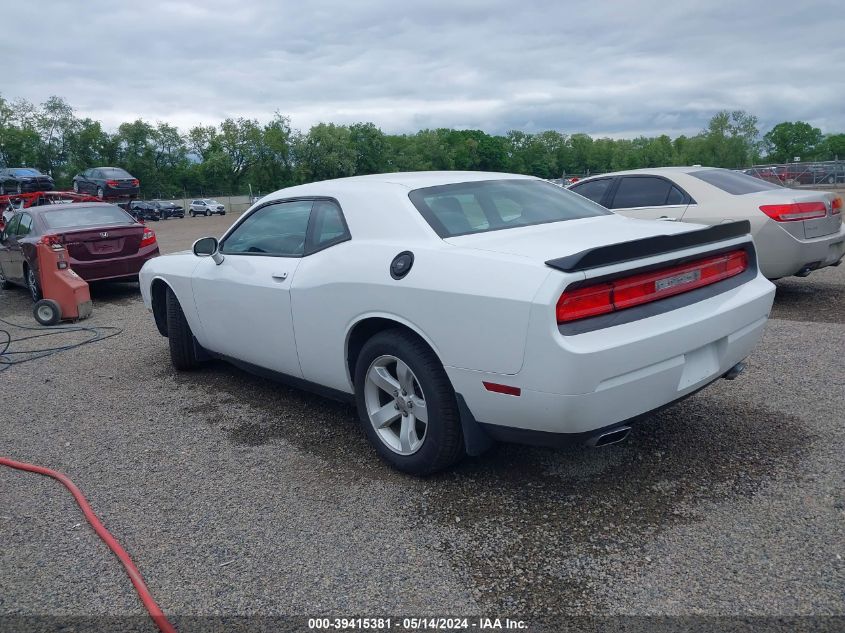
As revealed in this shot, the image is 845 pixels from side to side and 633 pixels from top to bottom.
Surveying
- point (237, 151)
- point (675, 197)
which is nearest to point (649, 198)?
point (675, 197)

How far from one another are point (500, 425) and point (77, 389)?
395 centimetres

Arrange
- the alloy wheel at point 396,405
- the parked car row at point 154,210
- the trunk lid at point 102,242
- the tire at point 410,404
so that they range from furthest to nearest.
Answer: the parked car row at point 154,210 → the trunk lid at point 102,242 → the alloy wheel at point 396,405 → the tire at point 410,404

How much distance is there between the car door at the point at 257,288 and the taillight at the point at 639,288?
1877mm

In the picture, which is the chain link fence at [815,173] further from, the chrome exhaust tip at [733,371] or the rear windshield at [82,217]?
the chrome exhaust tip at [733,371]

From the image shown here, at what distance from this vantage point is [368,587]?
103 inches

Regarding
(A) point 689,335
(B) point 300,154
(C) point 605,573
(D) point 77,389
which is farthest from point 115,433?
(B) point 300,154

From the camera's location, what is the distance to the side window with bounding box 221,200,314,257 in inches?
167

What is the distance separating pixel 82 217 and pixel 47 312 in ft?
7.34

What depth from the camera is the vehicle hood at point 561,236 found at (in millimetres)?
3033

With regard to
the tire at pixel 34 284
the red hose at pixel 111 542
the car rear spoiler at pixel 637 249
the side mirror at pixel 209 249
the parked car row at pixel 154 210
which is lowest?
the parked car row at pixel 154 210

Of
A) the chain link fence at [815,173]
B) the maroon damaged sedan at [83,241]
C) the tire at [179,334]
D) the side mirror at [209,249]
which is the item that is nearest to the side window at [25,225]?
the maroon damaged sedan at [83,241]

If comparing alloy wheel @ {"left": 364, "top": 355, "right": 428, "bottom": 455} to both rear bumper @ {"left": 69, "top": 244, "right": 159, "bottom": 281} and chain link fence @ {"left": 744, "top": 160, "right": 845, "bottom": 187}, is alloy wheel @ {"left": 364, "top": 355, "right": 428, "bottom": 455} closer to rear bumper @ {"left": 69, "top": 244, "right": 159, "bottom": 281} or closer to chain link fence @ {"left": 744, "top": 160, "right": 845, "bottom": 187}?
rear bumper @ {"left": 69, "top": 244, "right": 159, "bottom": 281}

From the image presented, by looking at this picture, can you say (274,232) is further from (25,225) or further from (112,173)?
(112,173)

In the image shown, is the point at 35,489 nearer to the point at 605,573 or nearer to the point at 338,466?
the point at 338,466
